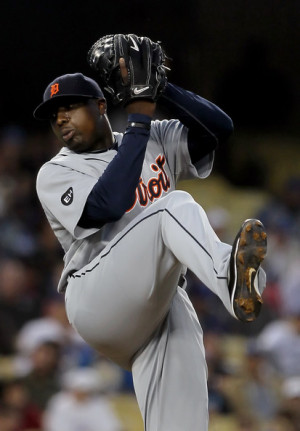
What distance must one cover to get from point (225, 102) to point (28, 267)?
62.7 inches

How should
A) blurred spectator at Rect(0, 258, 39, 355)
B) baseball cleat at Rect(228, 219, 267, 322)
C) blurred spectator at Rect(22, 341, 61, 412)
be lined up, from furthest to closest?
blurred spectator at Rect(0, 258, 39, 355) < blurred spectator at Rect(22, 341, 61, 412) < baseball cleat at Rect(228, 219, 267, 322)

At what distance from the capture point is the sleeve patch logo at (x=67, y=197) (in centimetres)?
200

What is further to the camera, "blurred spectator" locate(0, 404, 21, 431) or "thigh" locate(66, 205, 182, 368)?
"blurred spectator" locate(0, 404, 21, 431)

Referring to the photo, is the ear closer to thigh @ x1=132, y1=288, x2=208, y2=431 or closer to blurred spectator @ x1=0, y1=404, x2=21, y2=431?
thigh @ x1=132, y1=288, x2=208, y2=431

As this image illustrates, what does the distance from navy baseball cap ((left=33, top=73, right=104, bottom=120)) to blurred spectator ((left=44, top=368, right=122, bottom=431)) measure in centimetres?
163

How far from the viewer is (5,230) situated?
4.43 meters

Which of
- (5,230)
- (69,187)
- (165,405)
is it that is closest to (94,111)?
(69,187)

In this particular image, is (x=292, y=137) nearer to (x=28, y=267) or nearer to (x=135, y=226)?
(x=28, y=267)

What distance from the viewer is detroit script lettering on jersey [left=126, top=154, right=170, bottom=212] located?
2.06 m

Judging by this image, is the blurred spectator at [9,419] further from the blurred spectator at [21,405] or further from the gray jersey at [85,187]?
the gray jersey at [85,187]

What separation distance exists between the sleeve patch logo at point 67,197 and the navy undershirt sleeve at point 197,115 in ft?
1.10

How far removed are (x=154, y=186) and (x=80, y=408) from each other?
5.25ft

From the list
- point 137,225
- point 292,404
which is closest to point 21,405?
point 292,404

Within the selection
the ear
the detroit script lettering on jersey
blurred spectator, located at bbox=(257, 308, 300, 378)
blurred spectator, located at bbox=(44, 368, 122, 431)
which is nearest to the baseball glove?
the ear
